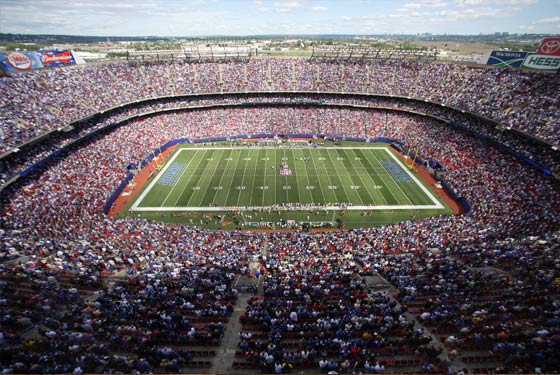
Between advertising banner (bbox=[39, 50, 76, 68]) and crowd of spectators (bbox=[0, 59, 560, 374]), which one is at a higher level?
advertising banner (bbox=[39, 50, 76, 68])

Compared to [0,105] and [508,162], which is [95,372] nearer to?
[0,105]

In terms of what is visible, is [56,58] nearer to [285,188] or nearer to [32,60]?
[32,60]

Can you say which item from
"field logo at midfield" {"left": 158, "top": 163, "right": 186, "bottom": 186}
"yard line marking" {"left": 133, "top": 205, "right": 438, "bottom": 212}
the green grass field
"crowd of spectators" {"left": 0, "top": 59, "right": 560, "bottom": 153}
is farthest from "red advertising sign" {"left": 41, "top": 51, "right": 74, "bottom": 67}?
"yard line marking" {"left": 133, "top": 205, "right": 438, "bottom": 212}

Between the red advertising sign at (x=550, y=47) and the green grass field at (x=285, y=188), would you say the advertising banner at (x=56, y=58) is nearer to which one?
the green grass field at (x=285, y=188)

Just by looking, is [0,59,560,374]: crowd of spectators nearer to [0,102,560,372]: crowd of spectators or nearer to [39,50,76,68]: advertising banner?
[0,102,560,372]: crowd of spectators

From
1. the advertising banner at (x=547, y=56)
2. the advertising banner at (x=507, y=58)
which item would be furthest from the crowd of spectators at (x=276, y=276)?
the advertising banner at (x=507, y=58)

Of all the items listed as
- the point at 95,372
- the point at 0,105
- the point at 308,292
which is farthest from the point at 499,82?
the point at 0,105
